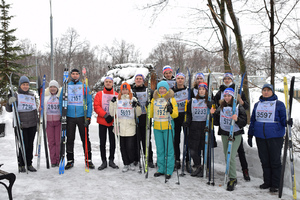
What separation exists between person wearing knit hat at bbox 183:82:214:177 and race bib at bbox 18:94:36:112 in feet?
10.5

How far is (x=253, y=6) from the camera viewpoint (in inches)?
247

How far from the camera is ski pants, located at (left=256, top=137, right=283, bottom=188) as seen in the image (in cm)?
389

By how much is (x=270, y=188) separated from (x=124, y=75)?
892 cm

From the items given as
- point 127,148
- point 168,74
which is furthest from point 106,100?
point 168,74

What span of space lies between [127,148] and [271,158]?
2.70 metres

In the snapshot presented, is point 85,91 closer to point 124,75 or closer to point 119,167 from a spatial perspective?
point 119,167

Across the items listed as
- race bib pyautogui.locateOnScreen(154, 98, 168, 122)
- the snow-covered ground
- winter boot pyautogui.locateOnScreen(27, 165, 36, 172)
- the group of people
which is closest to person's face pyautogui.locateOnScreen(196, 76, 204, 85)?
the group of people

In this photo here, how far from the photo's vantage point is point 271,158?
3.94 metres

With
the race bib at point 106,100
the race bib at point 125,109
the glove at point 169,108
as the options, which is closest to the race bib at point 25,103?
the race bib at point 106,100

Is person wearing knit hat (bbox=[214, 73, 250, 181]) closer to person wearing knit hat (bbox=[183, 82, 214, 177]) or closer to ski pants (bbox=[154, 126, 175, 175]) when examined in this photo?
person wearing knit hat (bbox=[183, 82, 214, 177])

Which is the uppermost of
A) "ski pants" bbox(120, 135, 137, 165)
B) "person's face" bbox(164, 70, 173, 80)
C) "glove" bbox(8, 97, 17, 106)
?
"person's face" bbox(164, 70, 173, 80)

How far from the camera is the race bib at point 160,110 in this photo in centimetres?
455

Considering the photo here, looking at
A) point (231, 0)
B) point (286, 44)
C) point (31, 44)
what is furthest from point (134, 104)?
point (31, 44)

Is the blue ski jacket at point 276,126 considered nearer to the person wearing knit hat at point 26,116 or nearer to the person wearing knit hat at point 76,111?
the person wearing knit hat at point 76,111
